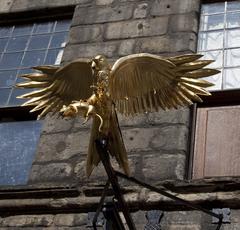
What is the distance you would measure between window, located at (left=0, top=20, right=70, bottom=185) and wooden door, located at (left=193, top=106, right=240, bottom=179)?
53.6 inches

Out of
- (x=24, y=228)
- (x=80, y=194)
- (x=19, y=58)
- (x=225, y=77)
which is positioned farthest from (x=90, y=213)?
(x=19, y=58)

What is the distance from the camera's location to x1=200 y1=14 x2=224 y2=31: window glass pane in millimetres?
6012

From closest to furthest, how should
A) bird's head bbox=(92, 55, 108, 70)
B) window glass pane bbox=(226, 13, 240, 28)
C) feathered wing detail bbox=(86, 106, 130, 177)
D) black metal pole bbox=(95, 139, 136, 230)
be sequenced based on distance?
black metal pole bbox=(95, 139, 136, 230) < feathered wing detail bbox=(86, 106, 130, 177) < bird's head bbox=(92, 55, 108, 70) < window glass pane bbox=(226, 13, 240, 28)

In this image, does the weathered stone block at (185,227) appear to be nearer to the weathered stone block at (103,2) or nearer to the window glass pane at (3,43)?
the weathered stone block at (103,2)

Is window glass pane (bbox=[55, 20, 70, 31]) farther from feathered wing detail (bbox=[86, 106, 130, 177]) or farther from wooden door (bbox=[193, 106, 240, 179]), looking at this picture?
feathered wing detail (bbox=[86, 106, 130, 177])

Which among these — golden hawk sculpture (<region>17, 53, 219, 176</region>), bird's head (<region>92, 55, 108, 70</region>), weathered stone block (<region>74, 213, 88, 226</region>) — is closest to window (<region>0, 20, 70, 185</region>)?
weathered stone block (<region>74, 213, 88, 226</region>)

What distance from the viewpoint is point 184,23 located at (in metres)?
5.84

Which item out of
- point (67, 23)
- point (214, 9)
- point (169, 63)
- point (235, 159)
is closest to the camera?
point (169, 63)

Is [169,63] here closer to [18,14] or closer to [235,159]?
[235,159]

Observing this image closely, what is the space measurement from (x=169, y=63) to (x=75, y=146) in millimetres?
1348

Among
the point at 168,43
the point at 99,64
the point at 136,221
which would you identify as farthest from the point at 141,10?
the point at 136,221

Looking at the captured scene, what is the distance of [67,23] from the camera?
6594 millimetres

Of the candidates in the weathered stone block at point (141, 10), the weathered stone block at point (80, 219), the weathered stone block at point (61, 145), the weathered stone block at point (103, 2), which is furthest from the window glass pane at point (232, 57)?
the weathered stone block at point (80, 219)

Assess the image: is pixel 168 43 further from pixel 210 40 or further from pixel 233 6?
pixel 233 6
